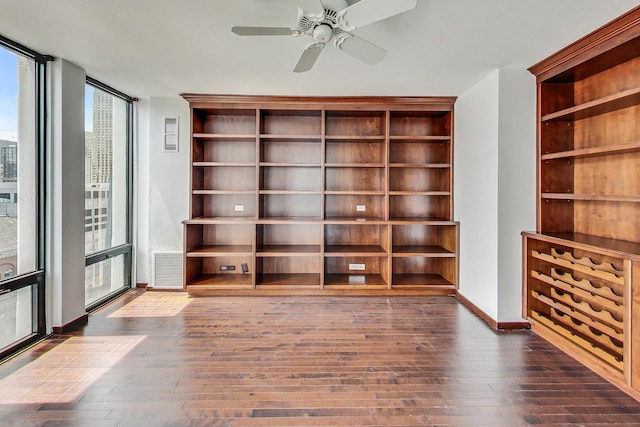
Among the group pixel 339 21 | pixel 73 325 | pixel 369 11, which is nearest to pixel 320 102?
pixel 339 21

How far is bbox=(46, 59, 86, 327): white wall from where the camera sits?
281 centimetres

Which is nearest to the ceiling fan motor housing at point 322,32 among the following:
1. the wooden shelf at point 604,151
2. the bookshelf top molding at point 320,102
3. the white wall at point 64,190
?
the bookshelf top molding at point 320,102

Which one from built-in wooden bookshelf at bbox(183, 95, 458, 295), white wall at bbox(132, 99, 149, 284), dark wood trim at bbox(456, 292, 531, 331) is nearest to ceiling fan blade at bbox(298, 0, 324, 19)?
built-in wooden bookshelf at bbox(183, 95, 458, 295)

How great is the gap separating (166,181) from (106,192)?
669 millimetres

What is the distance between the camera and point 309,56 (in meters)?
2.20

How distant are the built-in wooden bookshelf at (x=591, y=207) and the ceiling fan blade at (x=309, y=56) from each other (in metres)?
2.01

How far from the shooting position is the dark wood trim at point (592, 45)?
6.75ft

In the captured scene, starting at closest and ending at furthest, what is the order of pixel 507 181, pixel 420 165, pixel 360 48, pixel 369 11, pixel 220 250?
pixel 369 11 < pixel 360 48 < pixel 507 181 < pixel 420 165 < pixel 220 250

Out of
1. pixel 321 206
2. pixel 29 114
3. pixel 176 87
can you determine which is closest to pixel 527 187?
pixel 321 206

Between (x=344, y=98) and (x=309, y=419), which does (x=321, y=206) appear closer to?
(x=344, y=98)

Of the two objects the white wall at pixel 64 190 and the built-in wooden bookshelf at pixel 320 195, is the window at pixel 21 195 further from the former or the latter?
the built-in wooden bookshelf at pixel 320 195

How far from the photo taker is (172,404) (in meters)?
1.92

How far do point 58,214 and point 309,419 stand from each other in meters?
2.78

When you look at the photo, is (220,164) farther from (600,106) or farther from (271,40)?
(600,106)
